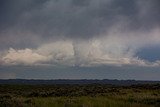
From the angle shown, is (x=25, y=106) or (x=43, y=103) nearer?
(x=25, y=106)

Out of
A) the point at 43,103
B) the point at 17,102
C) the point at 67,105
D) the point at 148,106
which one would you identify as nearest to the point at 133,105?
the point at 148,106

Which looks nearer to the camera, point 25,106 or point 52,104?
point 25,106

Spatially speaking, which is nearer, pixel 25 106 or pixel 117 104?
pixel 25 106

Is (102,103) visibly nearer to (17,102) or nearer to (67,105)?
(67,105)

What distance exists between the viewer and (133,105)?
23.3 m

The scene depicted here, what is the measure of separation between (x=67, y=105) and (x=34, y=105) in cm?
214

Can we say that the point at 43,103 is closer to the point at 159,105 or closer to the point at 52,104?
the point at 52,104

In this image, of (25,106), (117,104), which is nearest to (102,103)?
(117,104)

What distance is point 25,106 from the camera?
22344 mm

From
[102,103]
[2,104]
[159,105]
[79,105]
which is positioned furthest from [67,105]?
[159,105]

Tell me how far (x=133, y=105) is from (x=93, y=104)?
2.59 meters

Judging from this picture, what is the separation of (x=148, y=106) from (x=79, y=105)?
4.40 metres

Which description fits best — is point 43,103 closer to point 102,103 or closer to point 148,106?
point 102,103

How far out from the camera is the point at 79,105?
76.8 feet
